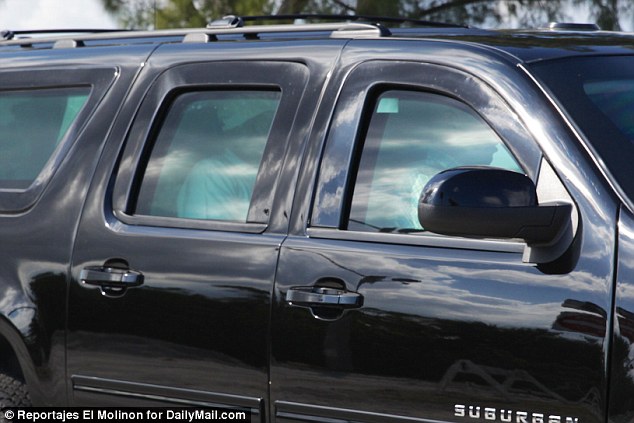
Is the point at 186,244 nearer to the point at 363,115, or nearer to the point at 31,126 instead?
the point at 363,115

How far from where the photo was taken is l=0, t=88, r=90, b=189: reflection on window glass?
14.4ft

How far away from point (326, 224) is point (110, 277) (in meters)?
0.76

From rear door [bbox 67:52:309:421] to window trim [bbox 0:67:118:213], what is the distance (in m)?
0.18

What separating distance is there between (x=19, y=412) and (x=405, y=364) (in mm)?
1543

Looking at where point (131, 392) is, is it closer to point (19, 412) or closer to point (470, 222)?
point (19, 412)

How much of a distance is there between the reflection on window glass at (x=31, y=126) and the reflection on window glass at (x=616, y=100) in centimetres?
177

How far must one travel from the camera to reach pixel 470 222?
2998 millimetres

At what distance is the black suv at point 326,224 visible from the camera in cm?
301

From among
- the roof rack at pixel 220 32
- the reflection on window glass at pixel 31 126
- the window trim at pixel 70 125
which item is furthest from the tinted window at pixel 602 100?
the reflection on window glass at pixel 31 126

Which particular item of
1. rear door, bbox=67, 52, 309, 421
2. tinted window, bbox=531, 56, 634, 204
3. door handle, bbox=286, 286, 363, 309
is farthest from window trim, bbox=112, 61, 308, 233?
tinted window, bbox=531, 56, 634, 204

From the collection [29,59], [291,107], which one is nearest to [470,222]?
[291,107]

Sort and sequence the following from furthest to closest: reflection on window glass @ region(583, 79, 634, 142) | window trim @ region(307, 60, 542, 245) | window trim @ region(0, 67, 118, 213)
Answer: window trim @ region(0, 67, 118, 213) < window trim @ region(307, 60, 542, 245) < reflection on window glass @ region(583, 79, 634, 142)

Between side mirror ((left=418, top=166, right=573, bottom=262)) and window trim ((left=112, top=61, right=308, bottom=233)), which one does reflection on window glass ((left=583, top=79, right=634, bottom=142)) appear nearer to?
side mirror ((left=418, top=166, right=573, bottom=262))

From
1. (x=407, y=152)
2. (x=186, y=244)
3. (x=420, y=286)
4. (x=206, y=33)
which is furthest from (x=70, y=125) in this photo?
(x=420, y=286)
